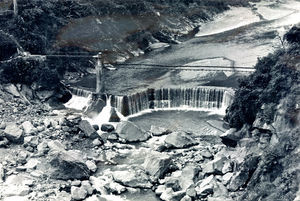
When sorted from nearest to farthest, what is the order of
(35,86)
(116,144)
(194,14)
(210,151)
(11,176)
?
(11,176) < (210,151) < (116,144) < (35,86) < (194,14)

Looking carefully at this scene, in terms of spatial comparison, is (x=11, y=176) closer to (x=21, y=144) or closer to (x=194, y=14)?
(x=21, y=144)

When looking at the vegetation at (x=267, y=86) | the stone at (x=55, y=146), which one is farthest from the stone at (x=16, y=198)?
the vegetation at (x=267, y=86)

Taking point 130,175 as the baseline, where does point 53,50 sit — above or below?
above

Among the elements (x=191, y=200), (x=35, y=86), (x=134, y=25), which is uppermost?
(x=134, y=25)

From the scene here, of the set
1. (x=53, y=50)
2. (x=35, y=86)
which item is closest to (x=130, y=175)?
(x=35, y=86)

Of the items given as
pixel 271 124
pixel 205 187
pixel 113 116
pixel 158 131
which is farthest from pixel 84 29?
pixel 205 187

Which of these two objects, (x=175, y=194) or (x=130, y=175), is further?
(x=130, y=175)

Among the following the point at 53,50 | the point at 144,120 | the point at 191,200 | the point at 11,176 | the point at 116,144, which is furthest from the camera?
the point at 53,50

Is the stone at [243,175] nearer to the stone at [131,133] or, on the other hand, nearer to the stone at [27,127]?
the stone at [131,133]
